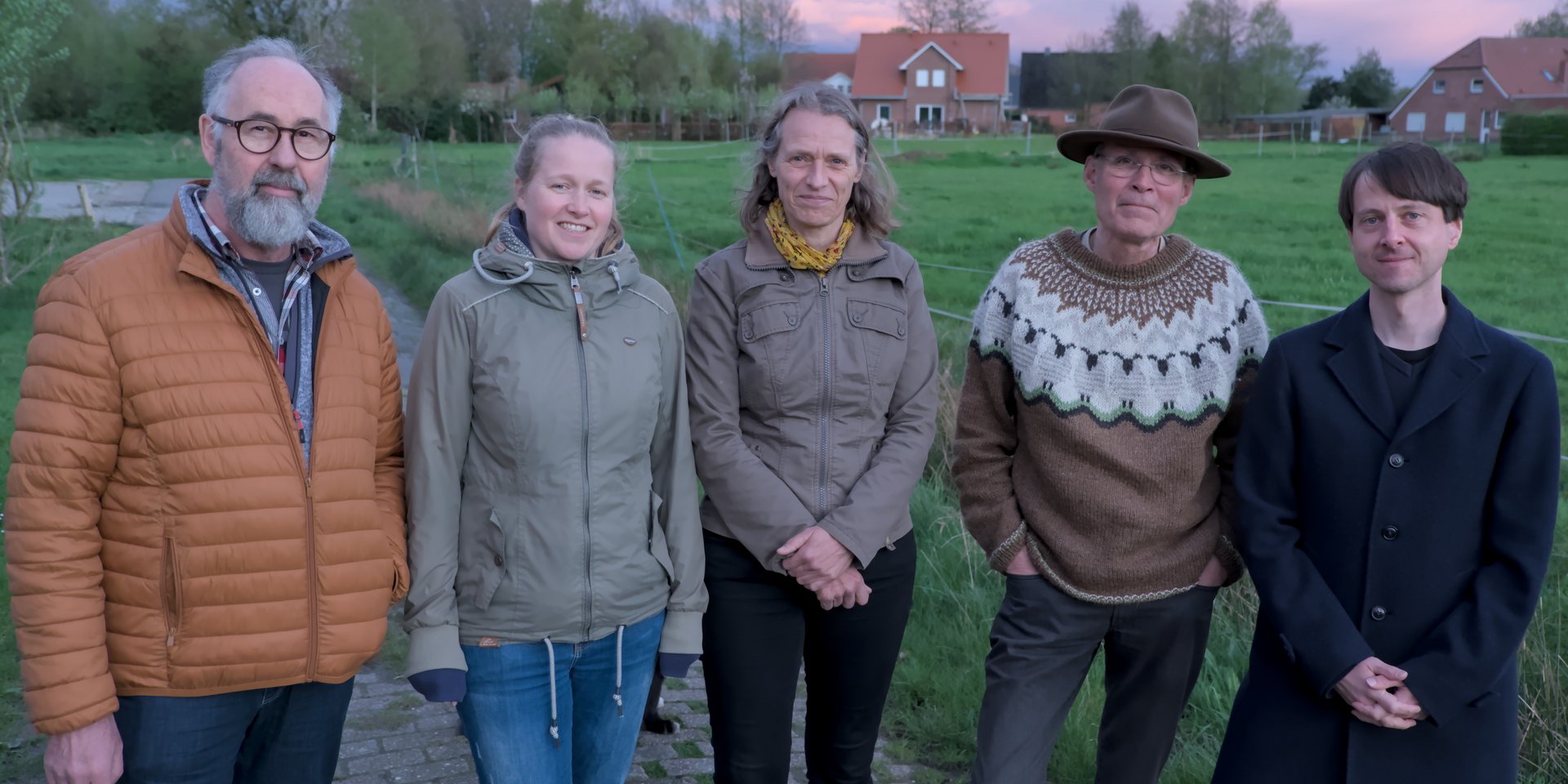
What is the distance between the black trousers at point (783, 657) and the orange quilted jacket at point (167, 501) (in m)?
0.91

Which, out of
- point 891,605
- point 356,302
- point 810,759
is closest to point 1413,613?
point 891,605

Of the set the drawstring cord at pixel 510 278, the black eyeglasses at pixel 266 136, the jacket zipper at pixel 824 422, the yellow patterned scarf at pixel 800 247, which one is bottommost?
the jacket zipper at pixel 824 422

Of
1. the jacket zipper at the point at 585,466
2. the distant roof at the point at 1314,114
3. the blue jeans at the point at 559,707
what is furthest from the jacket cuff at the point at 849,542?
the distant roof at the point at 1314,114

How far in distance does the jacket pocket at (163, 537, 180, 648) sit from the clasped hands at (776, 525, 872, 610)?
1.32 metres

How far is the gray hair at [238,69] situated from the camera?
2.45 m

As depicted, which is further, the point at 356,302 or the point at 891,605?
the point at 891,605

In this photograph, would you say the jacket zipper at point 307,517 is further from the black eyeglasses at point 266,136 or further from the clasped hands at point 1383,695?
the clasped hands at point 1383,695

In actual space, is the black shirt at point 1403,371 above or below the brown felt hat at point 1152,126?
below

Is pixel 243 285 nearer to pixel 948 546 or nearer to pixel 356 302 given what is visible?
pixel 356 302

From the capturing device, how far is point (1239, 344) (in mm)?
3002

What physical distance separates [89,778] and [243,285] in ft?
3.31

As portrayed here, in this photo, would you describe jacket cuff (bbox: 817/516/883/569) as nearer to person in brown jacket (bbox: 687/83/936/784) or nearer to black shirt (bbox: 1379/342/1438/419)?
person in brown jacket (bbox: 687/83/936/784)

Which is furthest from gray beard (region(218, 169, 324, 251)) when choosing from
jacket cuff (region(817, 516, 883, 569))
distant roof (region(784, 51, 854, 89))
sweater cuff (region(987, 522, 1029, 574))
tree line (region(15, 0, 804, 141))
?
distant roof (region(784, 51, 854, 89))

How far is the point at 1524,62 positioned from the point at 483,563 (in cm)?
6874
